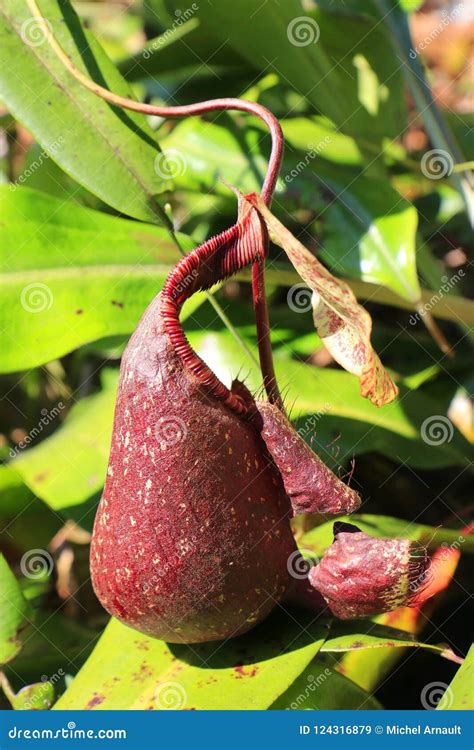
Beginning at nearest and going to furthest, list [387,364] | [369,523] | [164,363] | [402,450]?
[164,363], [369,523], [402,450], [387,364]

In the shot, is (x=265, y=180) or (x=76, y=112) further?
(x=76, y=112)

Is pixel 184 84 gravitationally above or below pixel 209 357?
above

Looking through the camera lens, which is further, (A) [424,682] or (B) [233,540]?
(A) [424,682]

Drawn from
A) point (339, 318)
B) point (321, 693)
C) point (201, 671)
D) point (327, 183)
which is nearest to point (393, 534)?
point (321, 693)

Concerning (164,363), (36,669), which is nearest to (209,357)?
(164,363)

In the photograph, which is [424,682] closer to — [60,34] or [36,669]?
[36,669]

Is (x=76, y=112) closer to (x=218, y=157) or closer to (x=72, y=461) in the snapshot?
(x=218, y=157)
